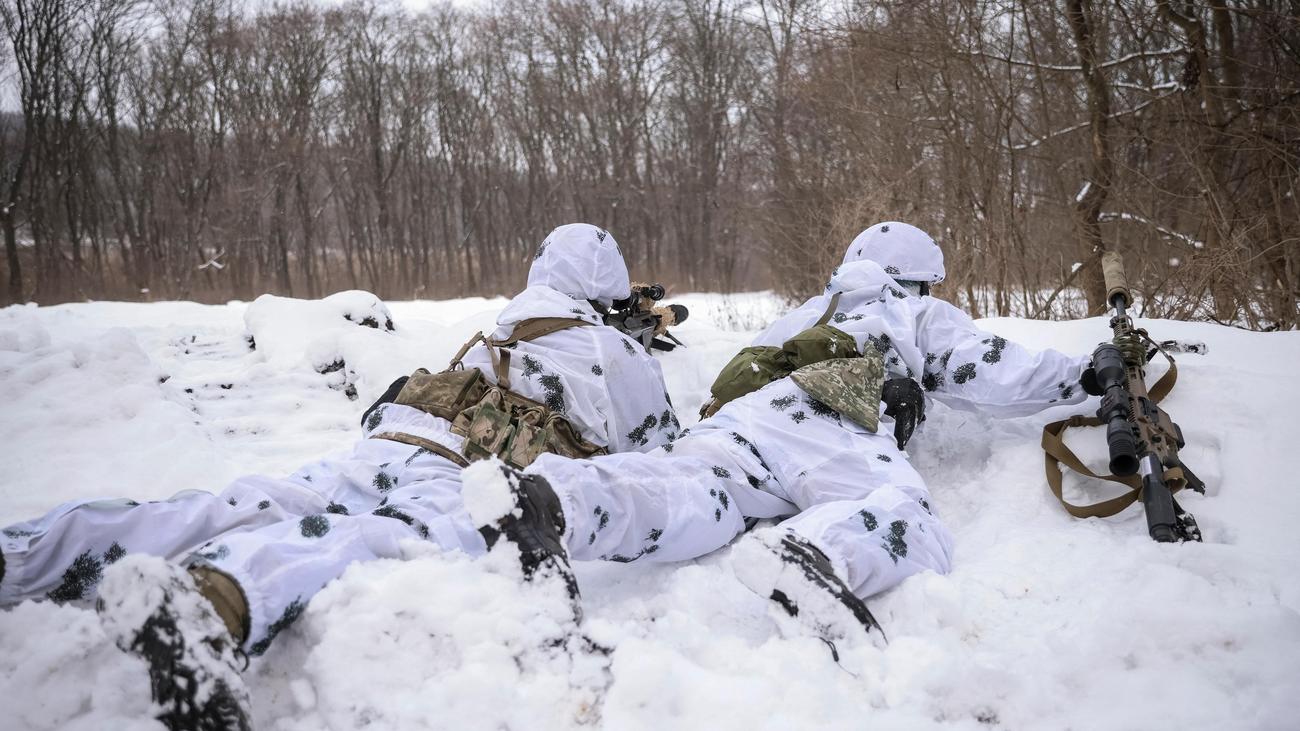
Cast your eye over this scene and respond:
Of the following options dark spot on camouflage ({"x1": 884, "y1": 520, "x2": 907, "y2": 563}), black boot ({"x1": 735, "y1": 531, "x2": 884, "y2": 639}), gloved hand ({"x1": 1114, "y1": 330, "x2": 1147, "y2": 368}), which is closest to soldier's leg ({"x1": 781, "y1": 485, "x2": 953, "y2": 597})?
dark spot on camouflage ({"x1": 884, "y1": 520, "x2": 907, "y2": 563})

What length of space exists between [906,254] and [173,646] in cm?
294

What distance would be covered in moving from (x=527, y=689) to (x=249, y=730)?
0.52 meters

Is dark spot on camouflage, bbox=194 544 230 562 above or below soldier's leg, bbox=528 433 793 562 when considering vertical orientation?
above

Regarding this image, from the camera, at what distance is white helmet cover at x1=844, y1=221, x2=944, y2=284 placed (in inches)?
129

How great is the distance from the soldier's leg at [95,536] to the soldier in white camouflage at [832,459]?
2.79 ft

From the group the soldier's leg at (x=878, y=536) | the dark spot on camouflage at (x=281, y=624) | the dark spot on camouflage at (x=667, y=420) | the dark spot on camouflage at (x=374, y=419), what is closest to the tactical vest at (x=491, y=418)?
the dark spot on camouflage at (x=374, y=419)

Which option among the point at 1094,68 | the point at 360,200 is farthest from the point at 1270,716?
the point at 360,200

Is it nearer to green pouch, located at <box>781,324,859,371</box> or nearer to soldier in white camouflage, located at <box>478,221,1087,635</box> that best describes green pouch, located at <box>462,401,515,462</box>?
soldier in white camouflage, located at <box>478,221,1087,635</box>

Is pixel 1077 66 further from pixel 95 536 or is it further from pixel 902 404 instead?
pixel 95 536

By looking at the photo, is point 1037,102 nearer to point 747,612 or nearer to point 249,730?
point 747,612

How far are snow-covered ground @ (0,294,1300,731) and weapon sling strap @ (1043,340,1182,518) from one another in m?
0.06

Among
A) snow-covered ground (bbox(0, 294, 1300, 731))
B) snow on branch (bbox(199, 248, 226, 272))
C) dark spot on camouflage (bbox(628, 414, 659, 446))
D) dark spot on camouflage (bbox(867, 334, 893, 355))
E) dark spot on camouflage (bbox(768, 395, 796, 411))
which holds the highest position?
snow on branch (bbox(199, 248, 226, 272))

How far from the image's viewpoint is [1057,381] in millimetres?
2842

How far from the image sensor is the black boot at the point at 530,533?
176cm
